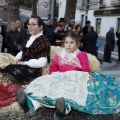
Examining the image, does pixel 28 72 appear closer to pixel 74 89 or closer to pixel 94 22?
pixel 74 89

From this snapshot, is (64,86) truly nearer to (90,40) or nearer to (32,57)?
(32,57)

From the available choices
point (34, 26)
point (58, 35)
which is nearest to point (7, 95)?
point (34, 26)

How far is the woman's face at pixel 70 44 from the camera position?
183 inches

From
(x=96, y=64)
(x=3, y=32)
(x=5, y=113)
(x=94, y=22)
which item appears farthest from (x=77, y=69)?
(x=94, y=22)

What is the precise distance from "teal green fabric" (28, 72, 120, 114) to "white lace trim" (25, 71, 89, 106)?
0.20 feet

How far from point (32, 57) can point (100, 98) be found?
1511 mm

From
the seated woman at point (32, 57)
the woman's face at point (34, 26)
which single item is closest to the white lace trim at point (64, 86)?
the seated woman at point (32, 57)

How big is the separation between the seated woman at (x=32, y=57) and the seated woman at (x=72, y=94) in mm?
675

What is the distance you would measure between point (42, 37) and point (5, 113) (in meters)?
1.61

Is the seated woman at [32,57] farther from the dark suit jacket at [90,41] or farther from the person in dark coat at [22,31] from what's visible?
the dark suit jacket at [90,41]

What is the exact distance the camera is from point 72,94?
3.94 meters

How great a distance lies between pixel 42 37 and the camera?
513cm

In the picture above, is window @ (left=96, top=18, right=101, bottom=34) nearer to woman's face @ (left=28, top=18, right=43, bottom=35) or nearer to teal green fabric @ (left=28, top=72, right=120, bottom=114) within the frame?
woman's face @ (left=28, top=18, right=43, bottom=35)

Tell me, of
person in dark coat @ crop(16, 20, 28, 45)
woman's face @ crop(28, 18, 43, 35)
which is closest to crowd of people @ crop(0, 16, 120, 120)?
woman's face @ crop(28, 18, 43, 35)
